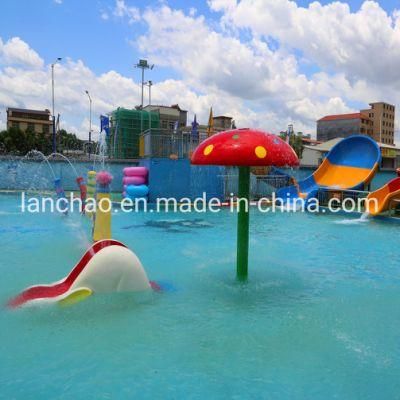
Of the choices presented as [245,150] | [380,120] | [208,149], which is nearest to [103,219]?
[208,149]

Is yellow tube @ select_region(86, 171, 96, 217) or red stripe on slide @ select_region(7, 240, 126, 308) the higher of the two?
yellow tube @ select_region(86, 171, 96, 217)

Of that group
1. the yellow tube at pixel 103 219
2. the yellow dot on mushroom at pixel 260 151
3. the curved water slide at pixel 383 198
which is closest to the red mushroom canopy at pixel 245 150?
the yellow dot on mushroom at pixel 260 151

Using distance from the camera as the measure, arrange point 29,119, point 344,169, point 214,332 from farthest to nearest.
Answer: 1. point 29,119
2. point 344,169
3. point 214,332

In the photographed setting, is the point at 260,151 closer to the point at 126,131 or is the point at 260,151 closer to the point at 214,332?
the point at 214,332

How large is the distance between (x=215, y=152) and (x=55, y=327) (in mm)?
2560

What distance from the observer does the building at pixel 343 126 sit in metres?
81.8

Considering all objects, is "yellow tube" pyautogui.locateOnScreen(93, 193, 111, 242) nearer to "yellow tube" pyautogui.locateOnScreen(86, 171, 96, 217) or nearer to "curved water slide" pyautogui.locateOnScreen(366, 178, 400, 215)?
"yellow tube" pyautogui.locateOnScreen(86, 171, 96, 217)

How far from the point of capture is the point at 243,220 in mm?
5625

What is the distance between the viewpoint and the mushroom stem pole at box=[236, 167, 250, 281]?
5531mm

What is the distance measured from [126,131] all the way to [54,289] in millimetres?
27928

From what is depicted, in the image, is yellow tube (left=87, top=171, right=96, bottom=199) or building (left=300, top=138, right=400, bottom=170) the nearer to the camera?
yellow tube (left=87, top=171, right=96, bottom=199)

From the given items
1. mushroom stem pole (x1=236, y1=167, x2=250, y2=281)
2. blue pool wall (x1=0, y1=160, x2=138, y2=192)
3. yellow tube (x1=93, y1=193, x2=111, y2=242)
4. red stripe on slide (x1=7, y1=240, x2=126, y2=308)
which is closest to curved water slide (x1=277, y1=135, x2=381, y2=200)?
blue pool wall (x1=0, y1=160, x2=138, y2=192)

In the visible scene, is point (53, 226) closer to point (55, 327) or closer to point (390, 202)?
point (55, 327)

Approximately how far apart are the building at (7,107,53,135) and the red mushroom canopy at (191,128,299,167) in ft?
253
